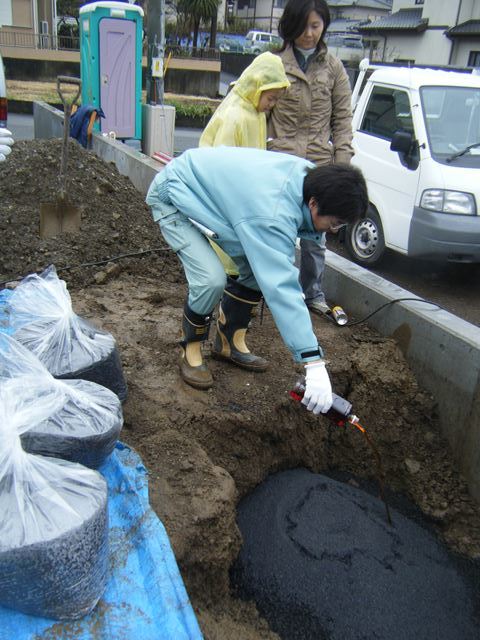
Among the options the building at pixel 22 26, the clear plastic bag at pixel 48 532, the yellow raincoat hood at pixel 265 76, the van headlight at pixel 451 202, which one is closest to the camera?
the clear plastic bag at pixel 48 532

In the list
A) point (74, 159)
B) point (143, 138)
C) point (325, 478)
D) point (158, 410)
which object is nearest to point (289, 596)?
point (325, 478)

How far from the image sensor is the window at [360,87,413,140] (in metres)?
5.55

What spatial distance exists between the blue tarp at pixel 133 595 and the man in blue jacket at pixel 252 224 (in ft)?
2.69

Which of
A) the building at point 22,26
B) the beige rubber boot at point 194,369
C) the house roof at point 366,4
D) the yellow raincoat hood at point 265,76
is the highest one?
the house roof at point 366,4

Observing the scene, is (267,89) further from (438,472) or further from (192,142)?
(192,142)

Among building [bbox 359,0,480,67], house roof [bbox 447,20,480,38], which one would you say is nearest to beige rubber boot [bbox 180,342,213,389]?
building [bbox 359,0,480,67]

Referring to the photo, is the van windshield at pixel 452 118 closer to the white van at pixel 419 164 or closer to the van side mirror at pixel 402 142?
the white van at pixel 419 164

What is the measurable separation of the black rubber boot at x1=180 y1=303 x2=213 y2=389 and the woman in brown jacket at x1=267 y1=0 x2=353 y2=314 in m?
1.13

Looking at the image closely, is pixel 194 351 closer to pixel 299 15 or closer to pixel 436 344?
pixel 436 344

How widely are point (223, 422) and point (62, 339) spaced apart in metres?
0.88

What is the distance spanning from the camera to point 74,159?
5.45m

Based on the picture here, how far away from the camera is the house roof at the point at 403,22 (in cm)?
2361

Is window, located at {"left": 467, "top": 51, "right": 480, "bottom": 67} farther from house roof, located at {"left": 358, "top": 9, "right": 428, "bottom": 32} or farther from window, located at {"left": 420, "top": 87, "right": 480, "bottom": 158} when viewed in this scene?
window, located at {"left": 420, "top": 87, "right": 480, "bottom": 158}

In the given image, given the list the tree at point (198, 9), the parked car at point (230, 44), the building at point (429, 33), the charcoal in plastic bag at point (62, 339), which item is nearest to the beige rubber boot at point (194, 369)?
the charcoal in plastic bag at point (62, 339)
